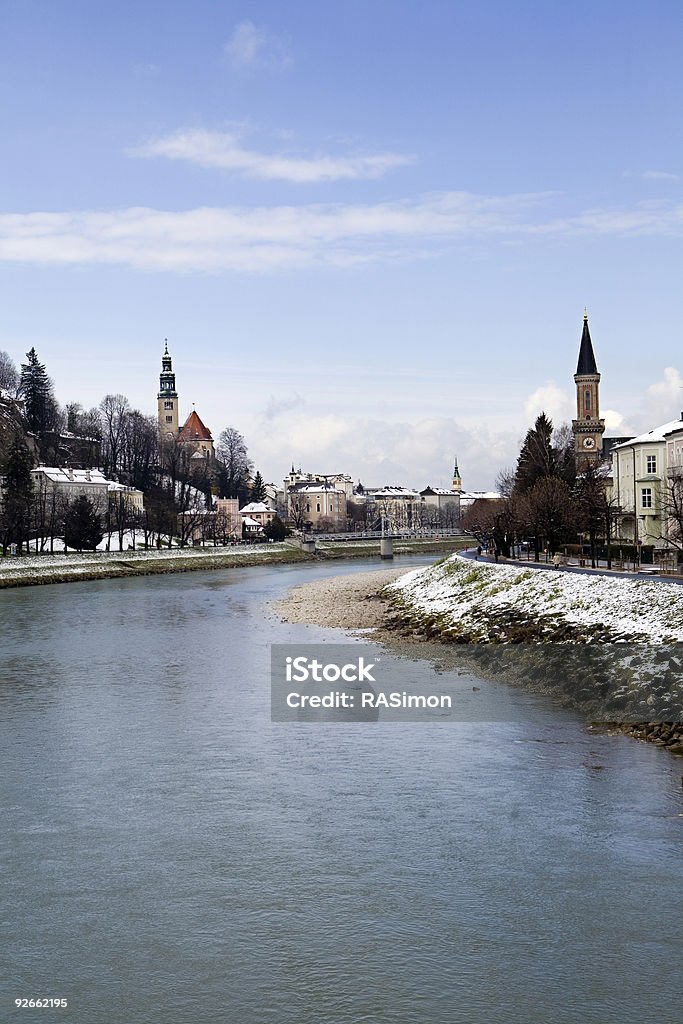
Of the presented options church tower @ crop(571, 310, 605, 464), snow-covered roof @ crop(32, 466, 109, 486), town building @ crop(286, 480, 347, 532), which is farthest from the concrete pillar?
town building @ crop(286, 480, 347, 532)

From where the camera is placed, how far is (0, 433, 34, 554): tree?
258 feet

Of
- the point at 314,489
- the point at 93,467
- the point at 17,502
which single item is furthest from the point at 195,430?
the point at 17,502

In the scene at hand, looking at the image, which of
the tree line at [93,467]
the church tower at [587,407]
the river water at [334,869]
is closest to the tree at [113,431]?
the tree line at [93,467]

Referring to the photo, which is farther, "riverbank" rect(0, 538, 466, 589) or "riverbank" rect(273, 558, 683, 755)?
"riverbank" rect(0, 538, 466, 589)

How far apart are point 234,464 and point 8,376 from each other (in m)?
46.3

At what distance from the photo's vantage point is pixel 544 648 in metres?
30.5

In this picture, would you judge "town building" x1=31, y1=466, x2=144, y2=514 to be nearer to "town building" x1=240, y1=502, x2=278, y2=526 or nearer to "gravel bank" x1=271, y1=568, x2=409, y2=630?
"town building" x1=240, y1=502, x2=278, y2=526

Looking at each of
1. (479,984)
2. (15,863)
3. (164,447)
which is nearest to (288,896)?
(479,984)

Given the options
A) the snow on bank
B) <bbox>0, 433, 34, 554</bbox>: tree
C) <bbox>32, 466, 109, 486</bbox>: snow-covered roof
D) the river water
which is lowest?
the river water

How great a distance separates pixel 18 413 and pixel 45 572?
58512 mm

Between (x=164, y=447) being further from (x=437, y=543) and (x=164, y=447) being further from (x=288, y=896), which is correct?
(x=288, y=896)

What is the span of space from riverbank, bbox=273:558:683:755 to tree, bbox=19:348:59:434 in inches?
3437

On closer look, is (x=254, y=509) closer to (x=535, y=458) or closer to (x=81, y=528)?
(x=81, y=528)

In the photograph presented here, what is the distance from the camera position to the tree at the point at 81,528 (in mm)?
86062
